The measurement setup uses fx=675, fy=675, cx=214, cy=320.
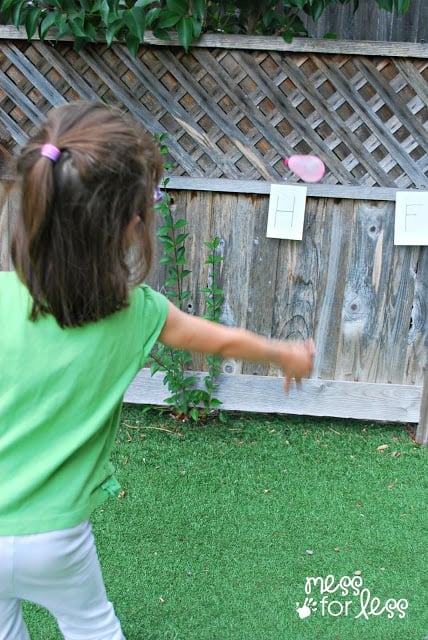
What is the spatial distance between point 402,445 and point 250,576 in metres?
1.33

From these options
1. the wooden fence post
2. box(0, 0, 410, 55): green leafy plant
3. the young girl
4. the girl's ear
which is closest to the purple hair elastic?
the young girl

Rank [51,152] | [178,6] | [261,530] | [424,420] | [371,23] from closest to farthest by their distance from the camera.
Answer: [51,152] < [261,530] < [178,6] < [424,420] < [371,23]

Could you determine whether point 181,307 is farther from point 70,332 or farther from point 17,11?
point 70,332

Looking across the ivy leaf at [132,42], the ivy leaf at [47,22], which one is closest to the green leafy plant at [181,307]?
the ivy leaf at [132,42]

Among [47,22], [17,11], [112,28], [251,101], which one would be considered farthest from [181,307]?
[17,11]

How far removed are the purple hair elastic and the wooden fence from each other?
2208 millimetres

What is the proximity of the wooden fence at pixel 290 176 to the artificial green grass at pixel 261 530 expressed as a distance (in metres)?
0.28

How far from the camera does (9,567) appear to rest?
4.42 ft

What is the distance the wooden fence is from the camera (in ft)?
10.7

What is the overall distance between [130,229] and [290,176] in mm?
2174

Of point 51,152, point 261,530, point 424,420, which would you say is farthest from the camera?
point 424,420

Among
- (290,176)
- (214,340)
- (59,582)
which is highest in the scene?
(290,176)

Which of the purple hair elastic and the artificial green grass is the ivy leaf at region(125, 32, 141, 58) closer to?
the artificial green grass

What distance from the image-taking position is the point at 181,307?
11.6 ft
